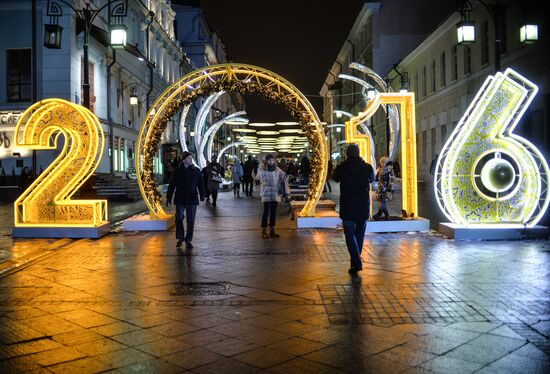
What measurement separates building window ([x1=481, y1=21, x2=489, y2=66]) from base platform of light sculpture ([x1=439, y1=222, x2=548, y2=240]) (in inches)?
695

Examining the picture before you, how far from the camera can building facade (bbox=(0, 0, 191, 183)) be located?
2817 centimetres

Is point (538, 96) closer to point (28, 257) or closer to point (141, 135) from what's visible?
point (141, 135)

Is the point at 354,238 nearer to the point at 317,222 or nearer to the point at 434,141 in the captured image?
the point at 317,222

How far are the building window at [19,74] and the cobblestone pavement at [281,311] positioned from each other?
19.9 metres

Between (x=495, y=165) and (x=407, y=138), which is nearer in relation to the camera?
(x=495, y=165)

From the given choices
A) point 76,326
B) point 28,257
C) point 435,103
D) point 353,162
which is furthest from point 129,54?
point 76,326

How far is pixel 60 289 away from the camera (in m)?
7.97

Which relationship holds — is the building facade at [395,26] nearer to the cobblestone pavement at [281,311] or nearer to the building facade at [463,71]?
the building facade at [463,71]

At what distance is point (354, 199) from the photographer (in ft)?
29.4

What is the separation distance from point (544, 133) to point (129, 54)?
86.1 feet

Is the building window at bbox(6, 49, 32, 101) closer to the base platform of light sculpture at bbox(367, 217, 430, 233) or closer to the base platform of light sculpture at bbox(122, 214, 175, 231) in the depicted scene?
the base platform of light sculpture at bbox(122, 214, 175, 231)

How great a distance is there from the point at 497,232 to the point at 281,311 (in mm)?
7154

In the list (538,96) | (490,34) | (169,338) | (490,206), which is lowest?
(169,338)

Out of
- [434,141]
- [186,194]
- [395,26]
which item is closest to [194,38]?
[395,26]
